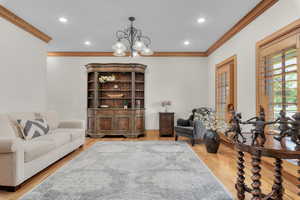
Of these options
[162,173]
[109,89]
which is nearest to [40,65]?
[109,89]

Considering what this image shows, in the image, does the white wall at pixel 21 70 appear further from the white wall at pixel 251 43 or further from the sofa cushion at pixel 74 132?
the white wall at pixel 251 43

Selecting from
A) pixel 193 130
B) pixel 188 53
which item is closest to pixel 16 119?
pixel 193 130

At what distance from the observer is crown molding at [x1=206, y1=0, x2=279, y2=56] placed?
9.41 feet

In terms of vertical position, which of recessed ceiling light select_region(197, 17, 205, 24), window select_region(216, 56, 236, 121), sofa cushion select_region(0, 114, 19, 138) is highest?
recessed ceiling light select_region(197, 17, 205, 24)

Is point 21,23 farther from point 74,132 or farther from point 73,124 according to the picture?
point 74,132

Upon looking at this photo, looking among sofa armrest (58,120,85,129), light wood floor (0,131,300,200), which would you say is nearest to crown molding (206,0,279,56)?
light wood floor (0,131,300,200)

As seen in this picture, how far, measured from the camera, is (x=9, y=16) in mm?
3320

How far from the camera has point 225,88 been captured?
4621mm

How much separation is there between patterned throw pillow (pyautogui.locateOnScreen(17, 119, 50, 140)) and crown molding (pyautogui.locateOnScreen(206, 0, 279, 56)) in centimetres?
467

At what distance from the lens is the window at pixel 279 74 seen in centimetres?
236

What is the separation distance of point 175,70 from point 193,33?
184cm

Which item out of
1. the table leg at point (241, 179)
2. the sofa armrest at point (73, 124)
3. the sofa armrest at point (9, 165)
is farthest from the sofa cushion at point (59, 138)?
the table leg at point (241, 179)

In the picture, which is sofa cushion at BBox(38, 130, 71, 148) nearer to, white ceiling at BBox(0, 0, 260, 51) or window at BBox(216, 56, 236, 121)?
white ceiling at BBox(0, 0, 260, 51)

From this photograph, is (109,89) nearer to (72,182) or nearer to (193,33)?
(193,33)
